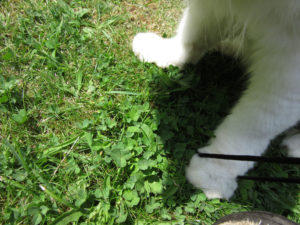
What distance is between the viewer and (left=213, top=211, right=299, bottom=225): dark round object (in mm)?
848

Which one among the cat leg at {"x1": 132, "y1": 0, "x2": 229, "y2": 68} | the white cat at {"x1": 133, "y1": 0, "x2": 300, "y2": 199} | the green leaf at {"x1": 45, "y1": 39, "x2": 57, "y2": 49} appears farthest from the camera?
the green leaf at {"x1": 45, "y1": 39, "x2": 57, "y2": 49}

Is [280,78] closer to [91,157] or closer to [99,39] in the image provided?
[91,157]

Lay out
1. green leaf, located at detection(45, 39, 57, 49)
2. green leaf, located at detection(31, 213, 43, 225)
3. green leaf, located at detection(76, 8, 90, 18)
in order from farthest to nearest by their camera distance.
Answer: green leaf, located at detection(76, 8, 90, 18)
green leaf, located at detection(45, 39, 57, 49)
green leaf, located at detection(31, 213, 43, 225)

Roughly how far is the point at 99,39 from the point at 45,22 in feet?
1.27

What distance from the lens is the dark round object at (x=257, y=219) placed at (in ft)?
2.78

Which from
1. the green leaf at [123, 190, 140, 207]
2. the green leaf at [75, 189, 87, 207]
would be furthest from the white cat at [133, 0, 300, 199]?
the green leaf at [75, 189, 87, 207]

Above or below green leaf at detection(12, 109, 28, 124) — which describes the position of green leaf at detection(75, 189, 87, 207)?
below

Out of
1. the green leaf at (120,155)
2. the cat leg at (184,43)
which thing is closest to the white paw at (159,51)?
the cat leg at (184,43)

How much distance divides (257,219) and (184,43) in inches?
36.4

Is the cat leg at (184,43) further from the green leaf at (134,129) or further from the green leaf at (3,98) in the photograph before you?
the green leaf at (3,98)

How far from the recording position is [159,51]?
1382mm

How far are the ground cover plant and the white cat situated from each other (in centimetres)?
10

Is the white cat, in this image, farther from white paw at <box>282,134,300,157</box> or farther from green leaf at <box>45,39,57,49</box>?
green leaf at <box>45,39,57,49</box>

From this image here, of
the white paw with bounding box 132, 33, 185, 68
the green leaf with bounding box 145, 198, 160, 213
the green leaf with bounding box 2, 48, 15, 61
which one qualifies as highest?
the white paw with bounding box 132, 33, 185, 68
